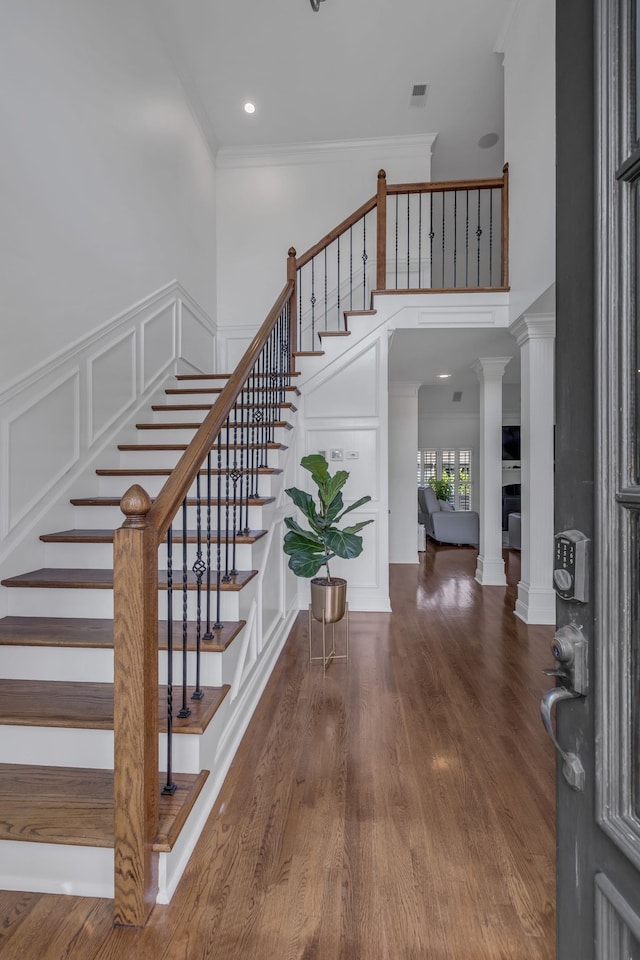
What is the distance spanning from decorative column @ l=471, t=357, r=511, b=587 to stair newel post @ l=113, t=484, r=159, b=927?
4.32m

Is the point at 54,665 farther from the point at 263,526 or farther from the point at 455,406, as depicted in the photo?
the point at 455,406

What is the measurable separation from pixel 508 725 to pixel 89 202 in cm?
372

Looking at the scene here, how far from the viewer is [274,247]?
5242 millimetres

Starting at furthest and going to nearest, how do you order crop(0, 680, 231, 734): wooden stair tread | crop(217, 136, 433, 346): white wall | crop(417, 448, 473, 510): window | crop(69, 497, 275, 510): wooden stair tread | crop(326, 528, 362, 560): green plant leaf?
crop(417, 448, 473, 510): window → crop(217, 136, 433, 346): white wall → crop(326, 528, 362, 560): green plant leaf → crop(69, 497, 275, 510): wooden stair tread → crop(0, 680, 231, 734): wooden stair tread

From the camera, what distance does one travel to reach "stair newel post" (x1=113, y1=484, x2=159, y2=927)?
1252 mm

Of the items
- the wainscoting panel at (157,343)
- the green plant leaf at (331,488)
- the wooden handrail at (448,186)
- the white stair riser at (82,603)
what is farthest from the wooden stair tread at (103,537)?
the wooden handrail at (448,186)

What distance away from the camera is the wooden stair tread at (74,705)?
5.06 ft

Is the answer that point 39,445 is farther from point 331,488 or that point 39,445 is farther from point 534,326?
point 534,326

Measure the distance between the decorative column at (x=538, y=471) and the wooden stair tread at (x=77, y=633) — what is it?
8.92 ft

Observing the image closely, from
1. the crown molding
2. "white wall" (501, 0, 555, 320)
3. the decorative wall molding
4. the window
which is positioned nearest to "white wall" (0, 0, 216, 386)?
the decorative wall molding

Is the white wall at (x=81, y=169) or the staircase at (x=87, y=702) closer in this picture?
the staircase at (x=87, y=702)

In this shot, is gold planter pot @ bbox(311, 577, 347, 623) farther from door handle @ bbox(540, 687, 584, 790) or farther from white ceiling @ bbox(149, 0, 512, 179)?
white ceiling @ bbox(149, 0, 512, 179)

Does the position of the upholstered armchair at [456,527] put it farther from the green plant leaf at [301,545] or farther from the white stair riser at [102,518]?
the white stair riser at [102,518]

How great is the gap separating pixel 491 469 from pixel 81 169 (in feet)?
13.9
